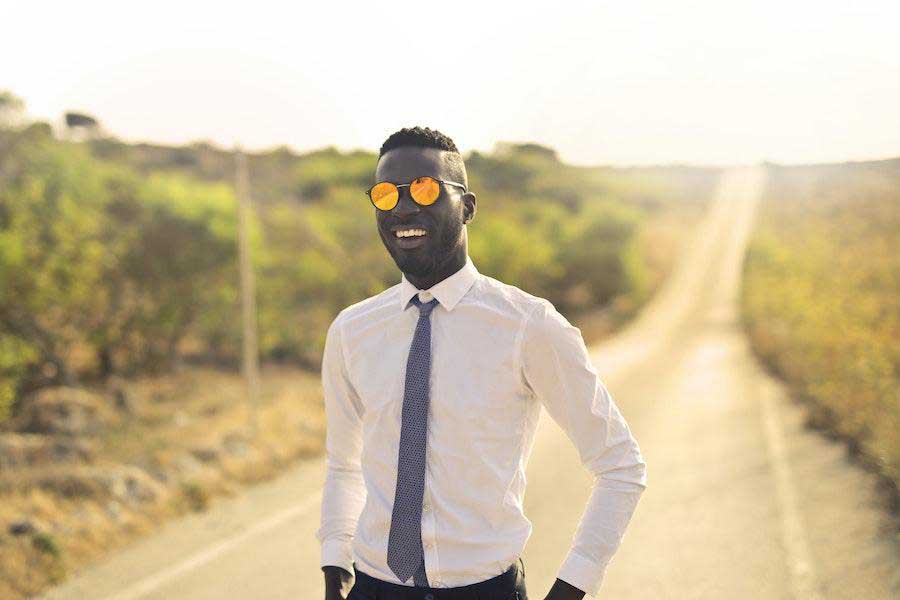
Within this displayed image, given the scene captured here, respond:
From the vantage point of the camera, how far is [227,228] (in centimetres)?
2116

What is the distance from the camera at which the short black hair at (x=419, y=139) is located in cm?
193

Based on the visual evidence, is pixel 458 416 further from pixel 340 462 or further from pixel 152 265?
pixel 152 265

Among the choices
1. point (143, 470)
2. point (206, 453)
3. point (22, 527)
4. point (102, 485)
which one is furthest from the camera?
point (206, 453)

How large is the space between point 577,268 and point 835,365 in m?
29.6

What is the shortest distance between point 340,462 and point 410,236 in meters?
0.69

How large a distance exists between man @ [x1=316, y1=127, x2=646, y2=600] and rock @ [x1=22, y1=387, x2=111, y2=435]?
1309cm

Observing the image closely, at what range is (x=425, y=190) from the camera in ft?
6.21

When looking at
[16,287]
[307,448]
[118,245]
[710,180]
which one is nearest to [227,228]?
[118,245]

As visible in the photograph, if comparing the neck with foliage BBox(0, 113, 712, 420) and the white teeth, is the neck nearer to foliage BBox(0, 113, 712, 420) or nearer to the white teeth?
the white teeth

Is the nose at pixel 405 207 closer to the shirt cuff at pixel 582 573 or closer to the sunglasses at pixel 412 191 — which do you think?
the sunglasses at pixel 412 191

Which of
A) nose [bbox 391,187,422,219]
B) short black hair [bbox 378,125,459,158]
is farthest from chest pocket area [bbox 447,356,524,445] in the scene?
short black hair [bbox 378,125,459,158]

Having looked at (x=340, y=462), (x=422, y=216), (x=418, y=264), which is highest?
(x=422, y=216)

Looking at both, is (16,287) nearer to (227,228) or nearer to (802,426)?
(227,228)

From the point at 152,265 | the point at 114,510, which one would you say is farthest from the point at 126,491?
the point at 152,265
